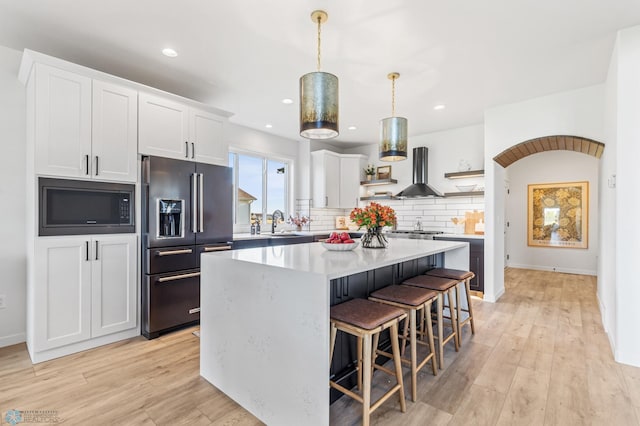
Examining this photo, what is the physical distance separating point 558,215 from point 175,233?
6.91m

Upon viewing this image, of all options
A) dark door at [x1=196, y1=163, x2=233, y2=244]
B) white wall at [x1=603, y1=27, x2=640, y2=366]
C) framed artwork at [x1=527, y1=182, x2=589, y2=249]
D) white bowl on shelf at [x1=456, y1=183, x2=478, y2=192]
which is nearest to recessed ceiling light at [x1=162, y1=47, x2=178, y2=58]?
dark door at [x1=196, y1=163, x2=233, y2=244]

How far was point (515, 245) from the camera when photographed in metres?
6.72

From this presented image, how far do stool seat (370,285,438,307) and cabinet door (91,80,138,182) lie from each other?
2493mm

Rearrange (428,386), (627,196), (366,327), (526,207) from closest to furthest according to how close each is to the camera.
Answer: (366,327), (428,386), (627,196), (526,207)

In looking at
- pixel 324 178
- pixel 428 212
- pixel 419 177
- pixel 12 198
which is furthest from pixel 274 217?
pixel 12 198

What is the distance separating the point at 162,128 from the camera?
3.14m

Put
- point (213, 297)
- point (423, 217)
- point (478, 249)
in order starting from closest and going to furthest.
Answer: point (213, 297)
point (478, 249)
point (423, 217)

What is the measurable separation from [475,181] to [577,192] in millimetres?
2687

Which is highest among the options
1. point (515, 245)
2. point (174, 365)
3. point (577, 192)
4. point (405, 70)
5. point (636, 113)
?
point (405, 70)

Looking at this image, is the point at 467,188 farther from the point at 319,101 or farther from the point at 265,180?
the point at 319,101

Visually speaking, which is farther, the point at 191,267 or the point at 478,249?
the point at 478,249

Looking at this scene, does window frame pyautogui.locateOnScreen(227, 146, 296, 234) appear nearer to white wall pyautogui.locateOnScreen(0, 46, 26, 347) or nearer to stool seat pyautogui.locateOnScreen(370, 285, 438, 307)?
white wall pyautogui.locateOnScreen(0, 46, 26, 347)

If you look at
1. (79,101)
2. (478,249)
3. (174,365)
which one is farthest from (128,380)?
(478,249)

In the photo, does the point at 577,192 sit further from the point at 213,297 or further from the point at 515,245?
the point at 213,297
